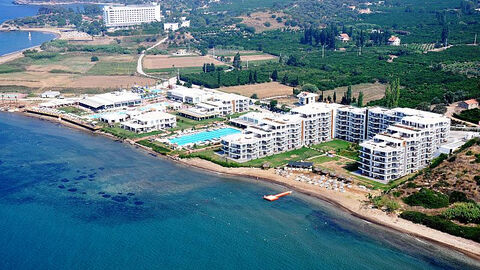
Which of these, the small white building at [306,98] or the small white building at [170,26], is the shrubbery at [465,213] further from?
the small white building at [170,26]

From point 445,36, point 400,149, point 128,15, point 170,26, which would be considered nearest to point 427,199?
point 400,149

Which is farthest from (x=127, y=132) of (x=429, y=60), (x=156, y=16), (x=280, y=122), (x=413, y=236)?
(x=156, y=16)

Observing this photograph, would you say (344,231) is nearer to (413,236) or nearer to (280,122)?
(413,236)

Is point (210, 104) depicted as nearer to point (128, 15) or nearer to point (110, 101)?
point (110, 101)

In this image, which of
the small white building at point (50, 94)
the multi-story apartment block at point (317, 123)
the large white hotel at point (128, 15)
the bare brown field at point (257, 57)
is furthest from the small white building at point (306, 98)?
the large white hotel at point (128, 15)

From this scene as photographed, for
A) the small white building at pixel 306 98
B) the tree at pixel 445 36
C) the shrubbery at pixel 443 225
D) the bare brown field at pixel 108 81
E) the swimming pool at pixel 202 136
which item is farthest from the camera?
the tree at pixel 445 36

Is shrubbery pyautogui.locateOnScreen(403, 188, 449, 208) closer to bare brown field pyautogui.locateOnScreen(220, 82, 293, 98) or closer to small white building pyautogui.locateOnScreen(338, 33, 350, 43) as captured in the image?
bare brown field pyautogui.locateOnScreen(220, 82, 293, 98)
